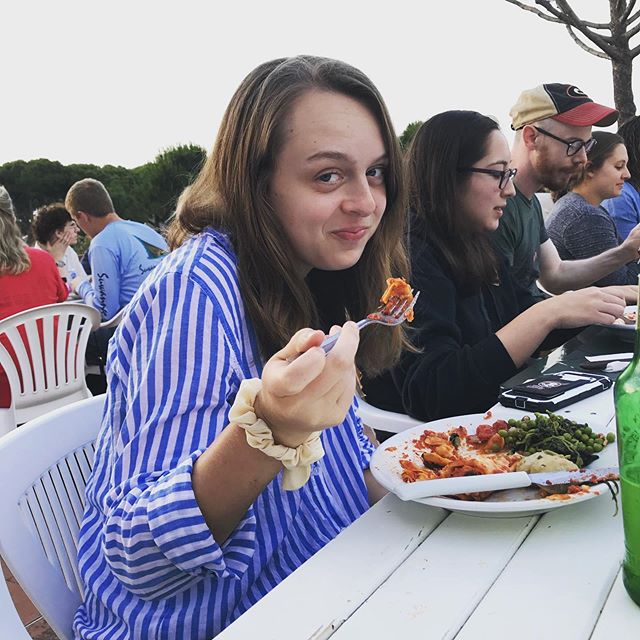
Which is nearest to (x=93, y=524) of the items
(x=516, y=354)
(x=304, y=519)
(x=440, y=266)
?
(x=304, y=519)

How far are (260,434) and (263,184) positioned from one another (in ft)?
1.80

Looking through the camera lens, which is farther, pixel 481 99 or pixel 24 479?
pixel 481 99

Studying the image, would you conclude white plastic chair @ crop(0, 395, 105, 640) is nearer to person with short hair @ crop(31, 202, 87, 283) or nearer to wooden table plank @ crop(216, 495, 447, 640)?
wooden table plank @ crop(216, 495, 447, 640)

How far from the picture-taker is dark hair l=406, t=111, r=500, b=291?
221 cm

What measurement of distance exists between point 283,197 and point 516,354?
3.46ft

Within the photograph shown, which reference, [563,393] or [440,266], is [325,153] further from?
[440,266]

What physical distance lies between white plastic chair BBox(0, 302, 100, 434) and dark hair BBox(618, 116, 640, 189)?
3941 mm

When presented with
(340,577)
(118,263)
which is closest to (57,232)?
(118,263)

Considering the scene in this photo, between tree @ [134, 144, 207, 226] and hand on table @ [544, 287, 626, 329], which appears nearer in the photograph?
hand on table @ [544, 287, 626, 329]

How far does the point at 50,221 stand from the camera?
6.49m

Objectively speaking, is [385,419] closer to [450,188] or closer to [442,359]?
[442,359]

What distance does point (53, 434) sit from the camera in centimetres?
125

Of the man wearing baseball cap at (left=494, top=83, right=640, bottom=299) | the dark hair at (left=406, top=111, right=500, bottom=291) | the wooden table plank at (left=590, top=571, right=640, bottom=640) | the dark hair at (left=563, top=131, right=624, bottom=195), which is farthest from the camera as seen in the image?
the dark hair at (left=563, top=131, right=624, bottom=195)

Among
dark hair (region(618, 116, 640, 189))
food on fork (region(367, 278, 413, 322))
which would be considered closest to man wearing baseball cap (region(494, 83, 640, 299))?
dark hair (region(618, 116, 640, 189))
